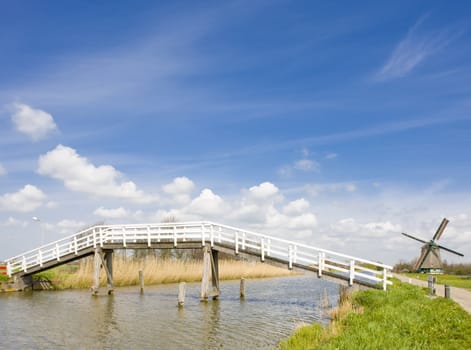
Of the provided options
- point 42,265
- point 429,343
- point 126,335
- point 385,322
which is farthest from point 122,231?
point 429,343

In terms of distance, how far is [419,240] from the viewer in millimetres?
55031

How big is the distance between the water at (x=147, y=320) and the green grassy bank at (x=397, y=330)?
2240mm

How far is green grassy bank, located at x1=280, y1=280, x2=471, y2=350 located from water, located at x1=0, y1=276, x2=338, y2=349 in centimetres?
224

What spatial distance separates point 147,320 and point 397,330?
11005 mm

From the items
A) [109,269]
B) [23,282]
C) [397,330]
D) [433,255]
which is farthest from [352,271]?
[433,255]

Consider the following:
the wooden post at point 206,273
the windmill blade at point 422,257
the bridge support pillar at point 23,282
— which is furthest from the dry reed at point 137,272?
the windmill blade at point 422,257

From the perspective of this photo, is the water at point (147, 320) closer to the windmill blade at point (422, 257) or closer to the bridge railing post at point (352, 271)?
the bridge railing post at point (352, 271)

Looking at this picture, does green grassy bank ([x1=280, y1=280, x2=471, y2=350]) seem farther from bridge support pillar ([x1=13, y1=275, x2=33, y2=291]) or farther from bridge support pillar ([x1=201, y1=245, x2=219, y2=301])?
bridge support pillar ([x1=13, y1=275, x2=33, y2=291])

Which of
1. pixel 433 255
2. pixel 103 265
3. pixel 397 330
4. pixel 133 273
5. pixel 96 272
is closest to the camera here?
pixel 397 330

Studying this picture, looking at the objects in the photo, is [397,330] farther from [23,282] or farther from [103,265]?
[23,282]

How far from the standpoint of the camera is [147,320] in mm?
19125

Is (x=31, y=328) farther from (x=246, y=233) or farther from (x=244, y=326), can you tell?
(x=246, y=233)

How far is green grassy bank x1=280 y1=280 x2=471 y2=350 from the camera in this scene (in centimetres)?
1039

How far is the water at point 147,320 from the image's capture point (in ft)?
49.2
